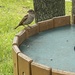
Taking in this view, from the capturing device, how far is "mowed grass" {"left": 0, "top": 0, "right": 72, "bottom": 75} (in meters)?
6.20

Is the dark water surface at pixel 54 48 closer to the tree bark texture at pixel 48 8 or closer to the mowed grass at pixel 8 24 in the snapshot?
the mowed grass at pixel 8 24

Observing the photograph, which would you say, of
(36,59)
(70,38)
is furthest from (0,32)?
(36,59)

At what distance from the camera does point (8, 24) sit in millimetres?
9250

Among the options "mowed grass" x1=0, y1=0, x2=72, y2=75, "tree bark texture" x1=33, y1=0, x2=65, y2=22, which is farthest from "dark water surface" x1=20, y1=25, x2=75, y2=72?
"tree bark texture" x1=33, y1=0, x2=65, y2=22

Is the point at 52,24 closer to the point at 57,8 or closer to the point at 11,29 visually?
the point at 57,8

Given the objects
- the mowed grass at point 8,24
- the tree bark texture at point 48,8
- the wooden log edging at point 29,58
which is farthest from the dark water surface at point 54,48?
the tree bark texture at point 48,8

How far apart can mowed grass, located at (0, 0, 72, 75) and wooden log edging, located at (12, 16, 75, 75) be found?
2021mm

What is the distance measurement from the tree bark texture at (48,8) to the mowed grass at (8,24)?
1006mm

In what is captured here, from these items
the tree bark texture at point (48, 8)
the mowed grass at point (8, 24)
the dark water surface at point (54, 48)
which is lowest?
the mowed grass at point (8, 24)

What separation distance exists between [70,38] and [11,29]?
525cm

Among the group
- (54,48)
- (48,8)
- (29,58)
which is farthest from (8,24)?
(29,58)

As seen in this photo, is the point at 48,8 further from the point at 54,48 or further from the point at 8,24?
the point at 54,48

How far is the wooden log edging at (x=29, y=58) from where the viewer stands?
2.60m

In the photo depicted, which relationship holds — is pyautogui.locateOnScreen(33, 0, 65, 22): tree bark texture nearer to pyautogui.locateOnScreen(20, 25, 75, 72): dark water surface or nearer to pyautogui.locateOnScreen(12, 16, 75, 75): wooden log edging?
pyautogui.locateOnScreen(12, 16, 75, 75): wooden log edging
